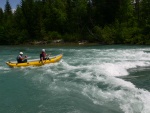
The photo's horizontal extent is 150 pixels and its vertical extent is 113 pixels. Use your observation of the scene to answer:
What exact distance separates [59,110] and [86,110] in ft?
3.57

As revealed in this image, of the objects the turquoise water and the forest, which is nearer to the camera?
the turquoise water

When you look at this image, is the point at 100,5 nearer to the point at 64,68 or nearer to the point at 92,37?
the point at 92,37

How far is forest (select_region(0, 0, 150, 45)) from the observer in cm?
4581

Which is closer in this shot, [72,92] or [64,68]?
[72,92]

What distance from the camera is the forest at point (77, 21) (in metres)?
45.8

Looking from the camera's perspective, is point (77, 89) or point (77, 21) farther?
point (77, 21)

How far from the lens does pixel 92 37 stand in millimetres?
46656

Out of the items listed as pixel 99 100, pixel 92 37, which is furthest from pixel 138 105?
pixel 92 37

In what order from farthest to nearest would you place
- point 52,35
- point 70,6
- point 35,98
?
point 70,6 < point 52,35 < point 35,98

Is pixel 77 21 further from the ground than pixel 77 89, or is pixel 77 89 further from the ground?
pixel 77 21

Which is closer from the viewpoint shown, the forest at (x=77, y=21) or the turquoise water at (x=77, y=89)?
the turquoise water at (x=77, y=89)

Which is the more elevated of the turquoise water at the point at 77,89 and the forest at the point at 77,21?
the forest at the point at 77,21

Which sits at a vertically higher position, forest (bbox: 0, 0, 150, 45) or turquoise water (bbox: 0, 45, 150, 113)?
forest (bbox: 0, 0, 150, 45)

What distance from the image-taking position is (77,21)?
172ft
